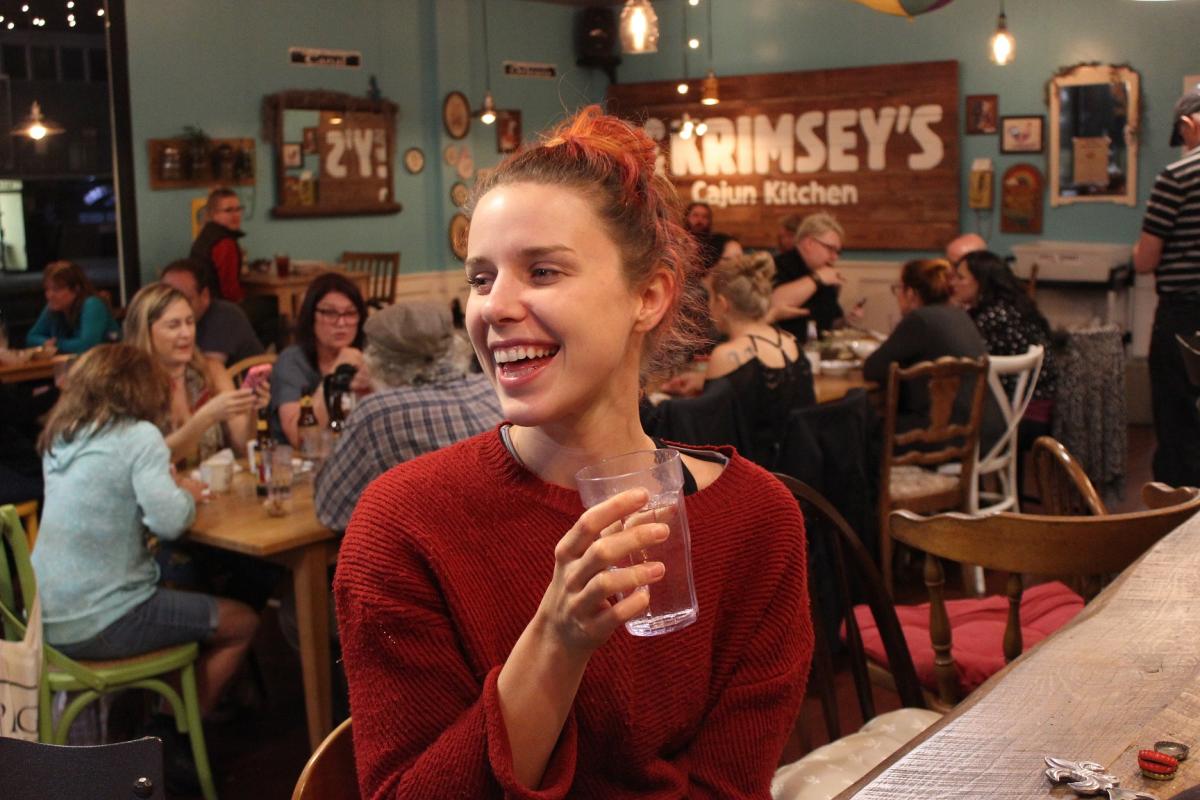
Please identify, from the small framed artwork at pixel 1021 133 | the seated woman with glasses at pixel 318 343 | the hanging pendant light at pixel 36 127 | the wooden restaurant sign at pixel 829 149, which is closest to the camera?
the seated woman with glasses at pixel 318 343

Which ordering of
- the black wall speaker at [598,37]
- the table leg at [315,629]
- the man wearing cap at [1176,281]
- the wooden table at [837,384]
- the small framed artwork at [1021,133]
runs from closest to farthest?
the table leg at [315,629], the man wearing cap at [1176,281], the wooden table at [837,384], the small framed artwork at [1021,133], the black wall speaker at [598,37]

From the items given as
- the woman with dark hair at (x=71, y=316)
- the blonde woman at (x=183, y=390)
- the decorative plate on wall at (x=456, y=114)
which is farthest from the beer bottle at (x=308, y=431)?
the decorative plate on wall at (x=456, y=114)

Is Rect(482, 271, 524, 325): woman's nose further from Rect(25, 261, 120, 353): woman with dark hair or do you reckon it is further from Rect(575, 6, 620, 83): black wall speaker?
Rect(575, 6, 620, 83): black wall speaker

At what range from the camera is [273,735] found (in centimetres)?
405

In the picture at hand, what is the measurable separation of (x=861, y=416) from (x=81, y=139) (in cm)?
600

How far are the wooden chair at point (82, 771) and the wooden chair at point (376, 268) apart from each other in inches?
322

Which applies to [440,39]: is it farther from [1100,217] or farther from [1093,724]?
[1093,724]

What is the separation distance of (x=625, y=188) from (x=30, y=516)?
3.29 m

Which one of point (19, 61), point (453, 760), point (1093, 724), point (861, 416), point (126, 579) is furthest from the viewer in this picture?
point (19, 61)

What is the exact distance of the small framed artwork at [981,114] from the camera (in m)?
9.30

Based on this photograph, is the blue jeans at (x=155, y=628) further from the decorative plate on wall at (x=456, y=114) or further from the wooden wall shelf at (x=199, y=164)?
the decorative plate on wall at (x=456, y=114)

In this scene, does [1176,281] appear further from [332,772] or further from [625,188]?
[332,772]

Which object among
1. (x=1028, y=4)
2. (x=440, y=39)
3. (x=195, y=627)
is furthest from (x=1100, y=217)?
(x=195, y=627)

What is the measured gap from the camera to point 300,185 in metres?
9.45
